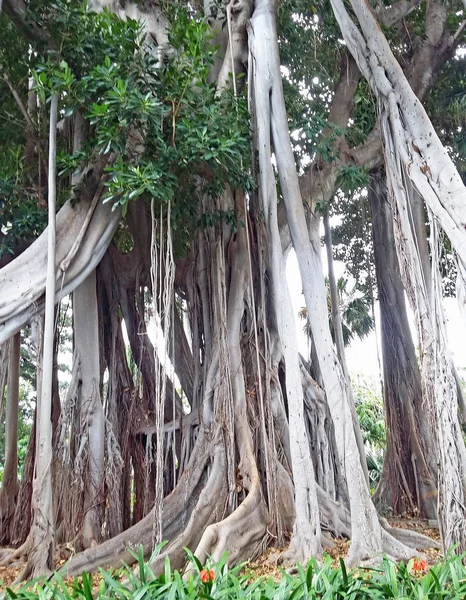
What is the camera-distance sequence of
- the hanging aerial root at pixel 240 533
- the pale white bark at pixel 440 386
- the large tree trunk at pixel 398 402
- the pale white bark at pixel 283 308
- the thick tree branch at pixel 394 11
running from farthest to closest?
the large tree trunk at pixel 398 402 → the thick tree branch at pixel 394 11 → the pale white bark at pixel 283 308 → the hanging aerial root at pixel 240 533 → the pale white bark at pixel 440 386

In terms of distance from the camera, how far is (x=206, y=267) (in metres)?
4.51

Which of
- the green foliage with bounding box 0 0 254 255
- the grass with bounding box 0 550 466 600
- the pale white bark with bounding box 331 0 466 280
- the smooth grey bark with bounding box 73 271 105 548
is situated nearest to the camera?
the grass with bounding box 0 550 466 600

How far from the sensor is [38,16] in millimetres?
3754

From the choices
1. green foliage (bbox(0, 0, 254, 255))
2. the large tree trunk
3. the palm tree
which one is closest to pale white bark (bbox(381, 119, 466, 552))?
green foliage (bbox(0, 0, 254, 255))

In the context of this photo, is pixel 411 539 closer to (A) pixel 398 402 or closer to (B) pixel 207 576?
(A) pixel 398 402

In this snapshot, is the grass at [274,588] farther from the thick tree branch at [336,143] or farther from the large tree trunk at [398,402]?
the large tree trunk at [398,402]

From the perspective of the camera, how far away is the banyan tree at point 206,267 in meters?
3.16

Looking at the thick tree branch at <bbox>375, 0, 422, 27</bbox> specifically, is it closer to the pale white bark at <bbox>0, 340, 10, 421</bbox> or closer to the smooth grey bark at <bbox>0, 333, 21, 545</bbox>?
the smooth grey bark at <bbox>0, 333, 21, 545</bbox>

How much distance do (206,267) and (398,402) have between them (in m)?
2.57

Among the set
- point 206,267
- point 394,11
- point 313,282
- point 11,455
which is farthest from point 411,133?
point 11,455

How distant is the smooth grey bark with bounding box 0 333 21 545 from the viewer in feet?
14.8

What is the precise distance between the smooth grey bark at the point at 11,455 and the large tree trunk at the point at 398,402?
3523 millimetres

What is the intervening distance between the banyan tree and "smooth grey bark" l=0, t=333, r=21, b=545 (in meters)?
0.02

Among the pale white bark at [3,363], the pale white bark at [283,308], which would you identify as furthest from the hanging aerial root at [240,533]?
the pale white bark at [3,363]
